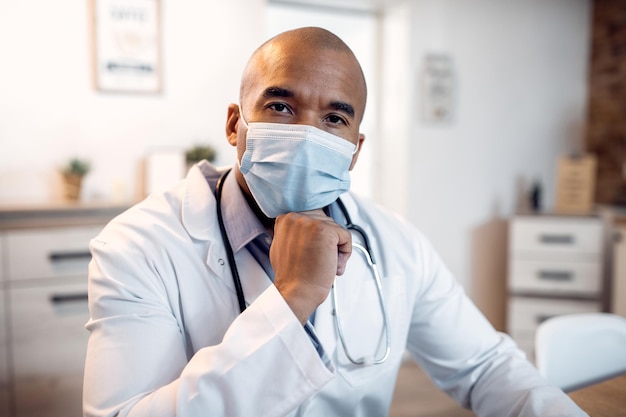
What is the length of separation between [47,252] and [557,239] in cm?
264

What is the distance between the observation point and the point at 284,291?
2.72 ft

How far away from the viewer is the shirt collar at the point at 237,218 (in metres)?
1.02

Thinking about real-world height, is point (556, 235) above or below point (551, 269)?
above

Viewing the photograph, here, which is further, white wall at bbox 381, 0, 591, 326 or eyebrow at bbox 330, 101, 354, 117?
white wall at bbox 381, 0, 591, 326

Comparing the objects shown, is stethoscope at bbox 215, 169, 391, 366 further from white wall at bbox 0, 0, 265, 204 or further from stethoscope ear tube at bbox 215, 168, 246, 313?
white wall at bbox 0, 0, 265, 204

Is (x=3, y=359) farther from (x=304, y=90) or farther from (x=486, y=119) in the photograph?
(x=486, y=119)

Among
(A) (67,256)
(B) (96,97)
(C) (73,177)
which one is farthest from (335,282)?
(B) (96,97)

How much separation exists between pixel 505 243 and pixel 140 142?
236cm

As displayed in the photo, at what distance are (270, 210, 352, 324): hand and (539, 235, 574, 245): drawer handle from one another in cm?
250

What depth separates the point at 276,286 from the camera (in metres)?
0.84

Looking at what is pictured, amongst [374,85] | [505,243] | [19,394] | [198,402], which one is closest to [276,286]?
[198,402]

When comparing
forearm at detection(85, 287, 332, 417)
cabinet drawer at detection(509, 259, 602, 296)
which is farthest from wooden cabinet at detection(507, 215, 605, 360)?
forearm at detection(85, 287, 332, 417)

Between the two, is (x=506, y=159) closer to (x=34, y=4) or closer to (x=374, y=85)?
(x=374, y=85)

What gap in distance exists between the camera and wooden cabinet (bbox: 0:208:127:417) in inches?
81.2
